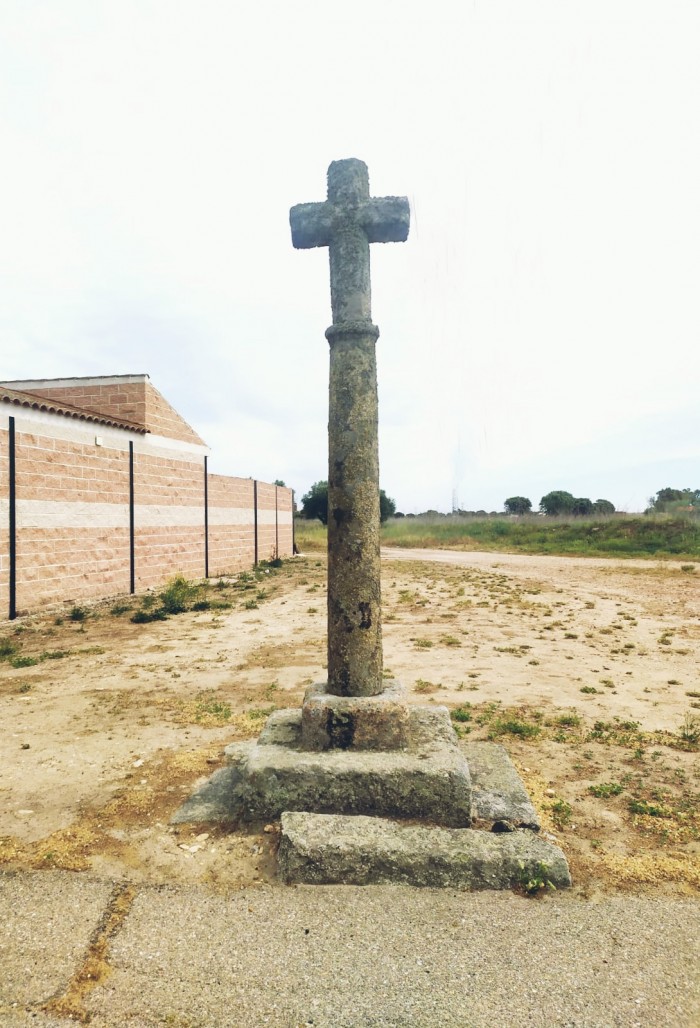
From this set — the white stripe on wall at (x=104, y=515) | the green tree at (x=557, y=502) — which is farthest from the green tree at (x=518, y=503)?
the white stripe on wall at (x=104, y=515)

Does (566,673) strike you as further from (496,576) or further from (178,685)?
(496,576)

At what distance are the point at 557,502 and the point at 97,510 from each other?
1901 inches

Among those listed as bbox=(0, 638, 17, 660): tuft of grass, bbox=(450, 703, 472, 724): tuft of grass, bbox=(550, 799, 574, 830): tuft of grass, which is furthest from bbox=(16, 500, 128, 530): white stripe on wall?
bbox=(550, 799, 574, 830): tuft of grass

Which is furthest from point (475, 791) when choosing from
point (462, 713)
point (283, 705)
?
point (283, 705)

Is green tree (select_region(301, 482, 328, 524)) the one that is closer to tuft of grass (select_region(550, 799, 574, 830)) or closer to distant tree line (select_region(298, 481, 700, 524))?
distant tree line (select_region(298, 481, 700, 524))

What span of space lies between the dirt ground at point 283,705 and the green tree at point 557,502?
141 ft

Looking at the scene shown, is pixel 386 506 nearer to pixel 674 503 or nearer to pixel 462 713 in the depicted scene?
pixel 674 503

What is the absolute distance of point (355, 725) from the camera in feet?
10.4

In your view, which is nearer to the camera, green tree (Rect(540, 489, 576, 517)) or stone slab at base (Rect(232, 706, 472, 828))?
stone slab at base (Rect(232, 706, 472, 828))

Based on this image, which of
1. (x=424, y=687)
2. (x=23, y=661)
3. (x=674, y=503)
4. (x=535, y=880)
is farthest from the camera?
(x=674, y=503)

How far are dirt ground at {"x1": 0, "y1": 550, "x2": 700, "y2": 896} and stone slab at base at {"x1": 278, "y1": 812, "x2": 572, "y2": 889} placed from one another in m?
0.17

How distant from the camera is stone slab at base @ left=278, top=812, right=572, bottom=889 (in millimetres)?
2514

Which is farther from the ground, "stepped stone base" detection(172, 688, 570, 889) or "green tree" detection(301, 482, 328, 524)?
"green tree" detection(301, 482, 328, 524)

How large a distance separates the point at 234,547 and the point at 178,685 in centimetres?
1290
